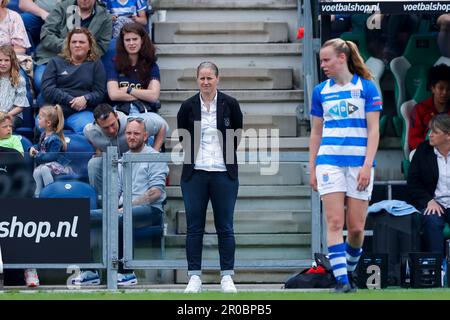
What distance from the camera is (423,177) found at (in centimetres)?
1430

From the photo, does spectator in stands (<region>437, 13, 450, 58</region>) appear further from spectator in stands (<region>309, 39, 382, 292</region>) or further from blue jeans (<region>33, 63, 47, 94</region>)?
blue jeans (<region>33, 63, 47, 94</region>)

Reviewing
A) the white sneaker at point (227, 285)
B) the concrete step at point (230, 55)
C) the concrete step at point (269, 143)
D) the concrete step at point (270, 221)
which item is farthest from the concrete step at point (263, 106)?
the white sneaker at point (227, 285)

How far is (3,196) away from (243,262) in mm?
2380

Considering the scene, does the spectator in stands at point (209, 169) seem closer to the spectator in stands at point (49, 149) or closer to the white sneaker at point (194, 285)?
the white sneaker at point (194, 285)

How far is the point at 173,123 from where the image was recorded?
15.9 metres

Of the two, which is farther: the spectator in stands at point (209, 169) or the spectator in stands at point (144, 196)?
the spectator in stands at point (144, 196)

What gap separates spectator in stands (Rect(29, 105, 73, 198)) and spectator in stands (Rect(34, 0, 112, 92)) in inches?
57.1

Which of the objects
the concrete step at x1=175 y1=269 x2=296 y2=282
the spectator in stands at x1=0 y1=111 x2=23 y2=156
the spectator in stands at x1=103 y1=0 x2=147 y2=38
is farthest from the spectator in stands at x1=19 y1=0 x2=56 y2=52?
the concrete step at x1=175 y1=269 x2=296 y2=282

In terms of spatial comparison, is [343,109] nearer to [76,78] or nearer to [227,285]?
[227,285]

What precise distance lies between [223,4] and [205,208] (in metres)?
5.14

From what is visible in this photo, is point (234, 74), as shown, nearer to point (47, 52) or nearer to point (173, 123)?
point (173, 123)

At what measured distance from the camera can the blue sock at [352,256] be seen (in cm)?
1201

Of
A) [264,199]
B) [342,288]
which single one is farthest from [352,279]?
[264,199]

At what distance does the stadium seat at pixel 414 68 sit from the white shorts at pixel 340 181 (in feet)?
14.0
